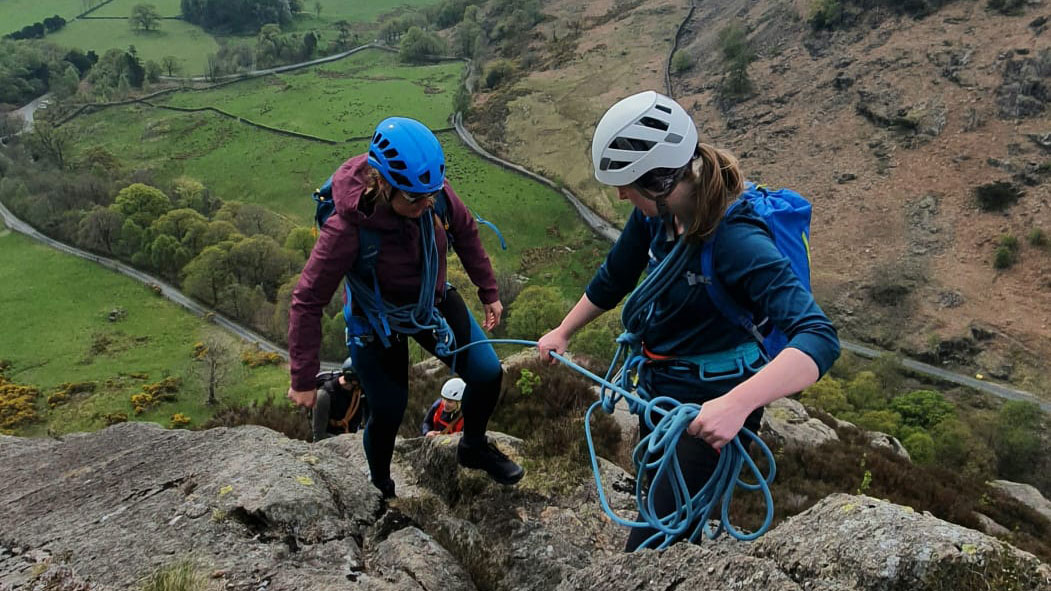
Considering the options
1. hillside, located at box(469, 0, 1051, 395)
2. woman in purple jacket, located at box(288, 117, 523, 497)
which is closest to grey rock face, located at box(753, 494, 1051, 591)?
woman in purple jacket, located at box(288, 117, 523, 497)

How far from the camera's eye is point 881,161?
173 ft

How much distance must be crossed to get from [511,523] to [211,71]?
122m

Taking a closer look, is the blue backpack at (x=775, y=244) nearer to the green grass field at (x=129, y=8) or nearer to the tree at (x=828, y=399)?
the tree at (x=828, y=399)

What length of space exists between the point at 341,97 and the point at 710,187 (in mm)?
101030

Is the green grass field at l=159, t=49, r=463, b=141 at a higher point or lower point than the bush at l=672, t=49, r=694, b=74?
lower

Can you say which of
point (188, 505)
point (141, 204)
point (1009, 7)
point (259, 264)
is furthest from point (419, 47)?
point (188, 505)

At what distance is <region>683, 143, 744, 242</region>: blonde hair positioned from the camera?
Answer: 2.86m

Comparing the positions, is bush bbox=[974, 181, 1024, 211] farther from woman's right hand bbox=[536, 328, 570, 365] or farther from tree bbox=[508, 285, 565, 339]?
woman's right hand bbox=[536, 328, 570, 365]

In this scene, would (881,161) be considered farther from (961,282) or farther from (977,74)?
(961,282)

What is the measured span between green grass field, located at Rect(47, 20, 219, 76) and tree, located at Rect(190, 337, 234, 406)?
85750 mm

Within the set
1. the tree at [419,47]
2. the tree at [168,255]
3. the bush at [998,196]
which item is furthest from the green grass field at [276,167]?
the tree at [419,47]

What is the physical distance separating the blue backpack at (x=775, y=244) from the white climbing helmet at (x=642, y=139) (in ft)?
1.19

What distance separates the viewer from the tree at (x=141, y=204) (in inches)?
2272

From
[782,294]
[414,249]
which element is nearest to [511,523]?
[414,249]
